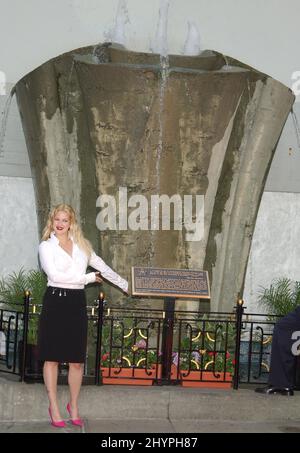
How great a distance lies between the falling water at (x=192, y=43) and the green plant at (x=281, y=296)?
299 cm

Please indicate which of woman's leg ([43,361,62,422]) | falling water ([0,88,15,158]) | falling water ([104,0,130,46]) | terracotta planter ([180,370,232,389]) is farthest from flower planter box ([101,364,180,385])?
falling water ([104,0,130,46])

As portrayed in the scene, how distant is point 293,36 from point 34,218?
13.3ft

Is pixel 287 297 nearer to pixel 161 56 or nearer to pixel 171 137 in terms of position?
pixel 171 137

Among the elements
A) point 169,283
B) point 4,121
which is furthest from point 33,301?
point 4,121

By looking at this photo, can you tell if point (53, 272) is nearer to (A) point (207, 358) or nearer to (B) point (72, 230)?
(B) point (72, 230)

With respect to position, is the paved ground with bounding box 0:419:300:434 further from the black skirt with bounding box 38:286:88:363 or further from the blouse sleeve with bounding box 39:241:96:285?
the blouse sleeve with bounding box 39:241:96:285

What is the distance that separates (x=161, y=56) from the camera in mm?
10469

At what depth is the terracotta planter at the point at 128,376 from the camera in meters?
8.59

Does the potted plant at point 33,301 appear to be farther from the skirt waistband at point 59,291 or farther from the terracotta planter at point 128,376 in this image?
the skirt waistband at point 59,291

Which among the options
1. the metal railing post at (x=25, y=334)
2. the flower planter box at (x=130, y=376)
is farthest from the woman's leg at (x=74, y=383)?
the flower planter box at (x=130, y=376)

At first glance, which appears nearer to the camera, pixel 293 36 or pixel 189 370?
pixel 189 370
